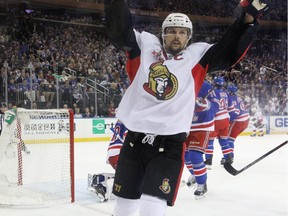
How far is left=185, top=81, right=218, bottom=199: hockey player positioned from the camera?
4305mm

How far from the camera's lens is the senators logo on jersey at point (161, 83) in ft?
6.67

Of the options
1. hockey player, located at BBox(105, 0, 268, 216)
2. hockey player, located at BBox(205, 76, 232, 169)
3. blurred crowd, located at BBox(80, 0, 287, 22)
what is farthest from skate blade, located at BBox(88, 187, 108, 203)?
blurred crowd, located at BBox(80, 0, 287, 22)

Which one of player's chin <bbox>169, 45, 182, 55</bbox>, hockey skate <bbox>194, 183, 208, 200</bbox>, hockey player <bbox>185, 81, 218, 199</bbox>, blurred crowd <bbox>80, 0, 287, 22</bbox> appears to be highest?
blurred crowd <bbox>80, 0, 287, 22</bbox>

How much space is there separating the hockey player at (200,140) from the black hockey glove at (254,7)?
2.46 m

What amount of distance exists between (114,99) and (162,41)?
8.42 meters

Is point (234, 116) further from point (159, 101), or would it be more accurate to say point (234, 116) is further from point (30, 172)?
point (159, 101)

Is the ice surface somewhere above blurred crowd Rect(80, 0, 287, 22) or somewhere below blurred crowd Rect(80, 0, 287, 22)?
below

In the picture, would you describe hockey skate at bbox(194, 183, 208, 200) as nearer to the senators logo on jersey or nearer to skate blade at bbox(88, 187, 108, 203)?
skate blade at bbox(88, 187, 108, 203)

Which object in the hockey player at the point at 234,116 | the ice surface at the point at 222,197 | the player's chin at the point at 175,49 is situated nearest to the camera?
the player's chin at the point at 175,49

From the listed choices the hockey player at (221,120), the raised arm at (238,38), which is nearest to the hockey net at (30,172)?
the hockey player at (221,120)

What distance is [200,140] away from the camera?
4.43 metres

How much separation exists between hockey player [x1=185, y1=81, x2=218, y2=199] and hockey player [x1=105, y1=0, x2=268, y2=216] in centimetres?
226

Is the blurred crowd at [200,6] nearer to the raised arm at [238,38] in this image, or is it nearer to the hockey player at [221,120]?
the hockey player at [221,120]

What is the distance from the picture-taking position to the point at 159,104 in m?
2.03
